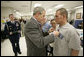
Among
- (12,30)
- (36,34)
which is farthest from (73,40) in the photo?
(12,30)

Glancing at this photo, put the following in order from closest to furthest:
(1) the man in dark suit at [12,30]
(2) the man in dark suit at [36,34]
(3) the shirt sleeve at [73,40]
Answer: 1. (3) the shirt sleeve at [73,40]
2. (2) the man in dark suit at [36,34]
3. (1) the man in dark suit at [12,30]

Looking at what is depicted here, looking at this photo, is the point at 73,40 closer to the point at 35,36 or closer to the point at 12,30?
the point at 35,36

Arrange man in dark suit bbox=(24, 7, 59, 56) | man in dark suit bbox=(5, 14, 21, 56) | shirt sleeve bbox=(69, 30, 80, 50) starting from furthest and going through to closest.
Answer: man in dark suit bbox=(5, 14, 21, 56), man in dark suit bbox=(24, 7, 59, 56), shirt sleeve bbox=(69, 30, 80, 50)

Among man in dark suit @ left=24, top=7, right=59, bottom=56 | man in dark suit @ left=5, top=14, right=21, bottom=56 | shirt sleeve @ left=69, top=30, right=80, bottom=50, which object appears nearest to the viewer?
shirt sleeve @ left=69, top=30, right=80, bottom=50

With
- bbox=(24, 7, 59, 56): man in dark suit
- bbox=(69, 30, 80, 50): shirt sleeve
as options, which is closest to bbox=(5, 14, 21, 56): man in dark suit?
bbox=(24, 7, 59, 56): man in dark suit

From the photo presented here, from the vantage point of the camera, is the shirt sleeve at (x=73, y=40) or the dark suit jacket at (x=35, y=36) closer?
the shirt sleeve at (x=73, y=40)

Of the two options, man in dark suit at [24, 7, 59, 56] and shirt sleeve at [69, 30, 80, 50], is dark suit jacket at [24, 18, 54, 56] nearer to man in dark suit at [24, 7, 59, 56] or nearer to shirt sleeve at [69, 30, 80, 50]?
man in dark suit at [24, 7, 59, 56]

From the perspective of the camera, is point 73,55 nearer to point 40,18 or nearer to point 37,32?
point 37,32

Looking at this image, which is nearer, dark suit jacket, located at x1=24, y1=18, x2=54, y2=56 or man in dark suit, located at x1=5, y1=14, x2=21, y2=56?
dark suit jacket, located at x1=24, y1=18, x2=54, y2=56

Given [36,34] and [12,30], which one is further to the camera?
[12,30]

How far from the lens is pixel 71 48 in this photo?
133cm

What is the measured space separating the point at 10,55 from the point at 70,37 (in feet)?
10.3

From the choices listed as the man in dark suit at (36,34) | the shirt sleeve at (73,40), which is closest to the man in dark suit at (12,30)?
the man in dark suit at (36,34)

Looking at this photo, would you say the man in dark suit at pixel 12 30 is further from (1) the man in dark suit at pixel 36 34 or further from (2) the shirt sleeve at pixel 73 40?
(2) the shirt sleeve at pixel 73 40
